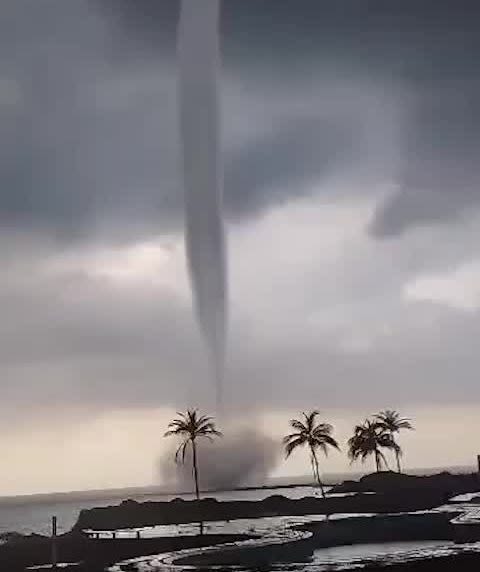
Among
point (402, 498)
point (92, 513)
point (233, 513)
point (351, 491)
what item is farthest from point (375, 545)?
point (351, 491)

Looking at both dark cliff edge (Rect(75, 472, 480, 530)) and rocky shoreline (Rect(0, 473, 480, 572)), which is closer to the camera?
rocky shoreline (Rect(0, 473, 480, 572))

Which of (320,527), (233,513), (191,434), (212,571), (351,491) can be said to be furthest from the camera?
(351,491)

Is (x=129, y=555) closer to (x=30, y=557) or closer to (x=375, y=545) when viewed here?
(x=30, y=557)

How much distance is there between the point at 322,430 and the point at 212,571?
60.5 metres

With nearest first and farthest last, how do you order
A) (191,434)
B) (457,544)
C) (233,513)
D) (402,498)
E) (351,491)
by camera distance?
(457,544), (402,498), (233,513), (191,434), (351,491)

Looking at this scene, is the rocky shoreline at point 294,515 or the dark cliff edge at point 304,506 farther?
the dark cliff edge at point 304,506

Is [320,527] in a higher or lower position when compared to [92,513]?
lower

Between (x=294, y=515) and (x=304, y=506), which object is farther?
(x=304, y=506)

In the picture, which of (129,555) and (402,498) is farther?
(402,498)

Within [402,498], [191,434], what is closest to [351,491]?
[191,434]

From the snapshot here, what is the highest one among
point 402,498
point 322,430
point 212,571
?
point 322,430

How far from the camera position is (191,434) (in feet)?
317

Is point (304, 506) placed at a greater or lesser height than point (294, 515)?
greater

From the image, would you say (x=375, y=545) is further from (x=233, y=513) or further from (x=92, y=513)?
(x=92, y=513)
